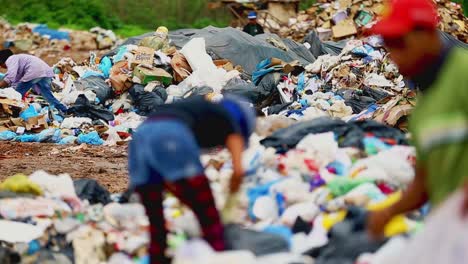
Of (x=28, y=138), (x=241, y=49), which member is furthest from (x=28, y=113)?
(x=241, y=49)

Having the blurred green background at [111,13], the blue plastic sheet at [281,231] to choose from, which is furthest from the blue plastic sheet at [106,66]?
the blurred green background at [111,13]

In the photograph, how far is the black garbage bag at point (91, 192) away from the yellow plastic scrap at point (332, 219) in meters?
1.57

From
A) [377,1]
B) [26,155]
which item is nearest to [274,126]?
[26,155]

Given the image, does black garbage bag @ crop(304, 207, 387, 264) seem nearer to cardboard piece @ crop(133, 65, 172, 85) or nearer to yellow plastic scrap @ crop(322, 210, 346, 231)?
yellow plastic scrap @ crop(322, 210, 346, 231)

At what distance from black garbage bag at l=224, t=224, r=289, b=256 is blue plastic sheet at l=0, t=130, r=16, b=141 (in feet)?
22.7

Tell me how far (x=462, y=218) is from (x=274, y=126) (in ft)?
9.08

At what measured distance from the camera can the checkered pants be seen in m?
3.71

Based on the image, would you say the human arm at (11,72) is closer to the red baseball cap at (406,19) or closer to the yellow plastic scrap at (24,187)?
the yellow plastic scrap at (24,187)

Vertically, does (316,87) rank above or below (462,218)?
below

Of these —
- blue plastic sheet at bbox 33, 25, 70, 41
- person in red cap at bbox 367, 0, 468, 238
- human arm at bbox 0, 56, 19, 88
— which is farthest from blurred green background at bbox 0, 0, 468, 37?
person in red cap at bbox 367, 0, 468, 238

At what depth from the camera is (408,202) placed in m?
3.36

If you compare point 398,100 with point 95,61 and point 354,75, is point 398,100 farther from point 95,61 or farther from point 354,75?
point 95,61

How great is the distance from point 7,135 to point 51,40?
1441cm

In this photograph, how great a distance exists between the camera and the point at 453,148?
3.01 meters
